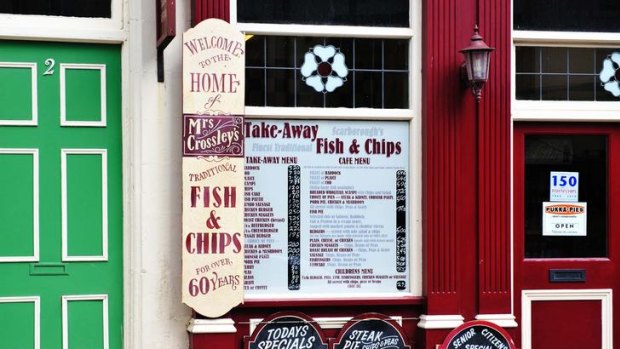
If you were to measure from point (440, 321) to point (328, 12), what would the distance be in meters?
2.62

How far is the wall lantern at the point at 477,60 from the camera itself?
28.0 ft

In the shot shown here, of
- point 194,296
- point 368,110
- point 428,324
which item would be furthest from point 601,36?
point 194,296

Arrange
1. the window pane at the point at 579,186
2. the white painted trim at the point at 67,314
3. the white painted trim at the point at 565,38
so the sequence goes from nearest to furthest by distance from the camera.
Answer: the white painted trim at the point at 67,314 < the white painted trim at the point at 565,38 < the window pane at the point at 579,186

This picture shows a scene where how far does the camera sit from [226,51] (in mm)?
8359

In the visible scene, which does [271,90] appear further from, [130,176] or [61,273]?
[61,273]

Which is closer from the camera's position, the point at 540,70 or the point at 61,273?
the point at 61,273

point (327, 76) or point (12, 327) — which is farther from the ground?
point (327, 76)

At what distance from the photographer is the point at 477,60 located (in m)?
8.55

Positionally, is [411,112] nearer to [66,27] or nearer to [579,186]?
[579,186]

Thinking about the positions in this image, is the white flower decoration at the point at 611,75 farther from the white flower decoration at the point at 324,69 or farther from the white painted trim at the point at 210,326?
the white painted trim at the point at 210,326

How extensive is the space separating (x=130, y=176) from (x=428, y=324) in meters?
2.60

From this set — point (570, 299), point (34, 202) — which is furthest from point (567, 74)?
point (34, 202)

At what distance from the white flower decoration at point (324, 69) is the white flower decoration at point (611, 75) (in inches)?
87.1

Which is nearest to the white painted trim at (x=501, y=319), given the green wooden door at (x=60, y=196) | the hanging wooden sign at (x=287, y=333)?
the hanging wooden sign at (x=287, y=333)
